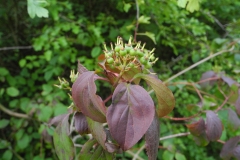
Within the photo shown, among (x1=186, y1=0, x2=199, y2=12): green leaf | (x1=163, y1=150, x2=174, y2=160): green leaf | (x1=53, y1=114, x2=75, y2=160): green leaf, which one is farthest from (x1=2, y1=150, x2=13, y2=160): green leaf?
(x1=186, y1=0, x2=199, y2=12): green leaf

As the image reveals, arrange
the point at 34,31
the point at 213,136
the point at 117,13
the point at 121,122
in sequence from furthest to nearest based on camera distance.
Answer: the point at 117,13 → the point at 34,31 → the point at 213,136 → the point at 121,122

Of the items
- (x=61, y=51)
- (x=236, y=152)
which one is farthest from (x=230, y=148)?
(x=61, y=51)

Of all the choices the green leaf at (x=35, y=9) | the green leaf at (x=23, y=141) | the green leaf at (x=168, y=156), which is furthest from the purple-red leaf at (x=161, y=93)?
the green leaf at (x=23, y=141)

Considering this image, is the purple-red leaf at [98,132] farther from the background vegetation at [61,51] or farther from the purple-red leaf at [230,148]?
the background vegetation at [61,51]

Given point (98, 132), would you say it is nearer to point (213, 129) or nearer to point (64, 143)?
point (64, 143)

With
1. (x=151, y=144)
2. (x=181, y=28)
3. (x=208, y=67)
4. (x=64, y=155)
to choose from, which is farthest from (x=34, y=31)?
(x=151, y=144)

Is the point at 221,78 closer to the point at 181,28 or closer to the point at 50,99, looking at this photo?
the point at 181,28
